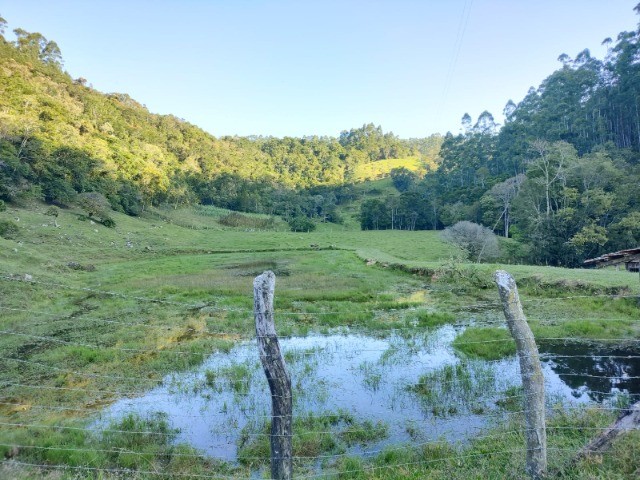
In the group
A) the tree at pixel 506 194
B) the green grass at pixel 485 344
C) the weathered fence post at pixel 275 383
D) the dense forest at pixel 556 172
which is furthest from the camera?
the tree at pixel 506 194

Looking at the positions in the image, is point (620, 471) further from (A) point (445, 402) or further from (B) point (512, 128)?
(B) point (512, 128)

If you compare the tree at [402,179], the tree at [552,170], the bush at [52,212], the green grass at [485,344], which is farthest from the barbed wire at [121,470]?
the tree at [402,179]

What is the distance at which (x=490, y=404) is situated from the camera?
7.99 m

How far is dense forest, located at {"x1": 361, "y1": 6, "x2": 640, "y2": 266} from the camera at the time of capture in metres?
36.4

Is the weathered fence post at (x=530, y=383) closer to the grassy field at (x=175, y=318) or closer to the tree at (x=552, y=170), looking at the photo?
the grassy field at (x=175, y=318)

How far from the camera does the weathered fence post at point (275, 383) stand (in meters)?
4.41

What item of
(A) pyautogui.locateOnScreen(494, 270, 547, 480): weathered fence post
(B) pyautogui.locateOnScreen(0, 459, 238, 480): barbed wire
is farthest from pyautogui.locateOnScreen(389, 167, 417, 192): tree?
(B) pyautogui.locateOnScreen(0, 459, 238, 480): barbed wire

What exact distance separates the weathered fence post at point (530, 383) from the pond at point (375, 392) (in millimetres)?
2258

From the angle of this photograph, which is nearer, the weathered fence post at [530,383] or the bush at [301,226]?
the weathered fence post at [530,383]

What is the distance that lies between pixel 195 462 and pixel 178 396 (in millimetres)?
2998

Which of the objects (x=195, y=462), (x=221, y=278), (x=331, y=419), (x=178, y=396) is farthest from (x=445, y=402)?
(x=221, y=278)

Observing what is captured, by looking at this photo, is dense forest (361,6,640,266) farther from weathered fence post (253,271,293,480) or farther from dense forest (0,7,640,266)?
weathered fence post (253,271,293,480)

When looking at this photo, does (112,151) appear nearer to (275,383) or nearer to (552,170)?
(552,170)

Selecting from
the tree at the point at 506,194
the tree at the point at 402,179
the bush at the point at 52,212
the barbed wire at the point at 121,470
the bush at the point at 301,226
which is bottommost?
the barbed wire at the point at 121,470
